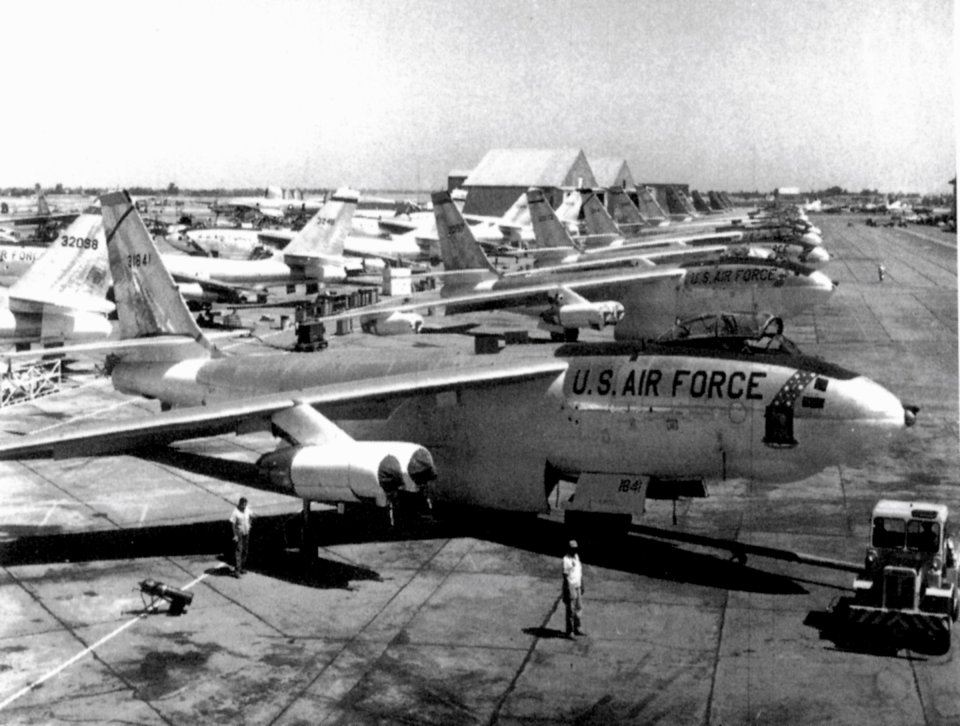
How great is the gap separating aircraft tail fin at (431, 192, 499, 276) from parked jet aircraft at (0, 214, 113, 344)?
14180mm

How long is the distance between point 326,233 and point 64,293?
83.9 feet

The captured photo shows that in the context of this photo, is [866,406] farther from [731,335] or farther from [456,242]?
[456,242]

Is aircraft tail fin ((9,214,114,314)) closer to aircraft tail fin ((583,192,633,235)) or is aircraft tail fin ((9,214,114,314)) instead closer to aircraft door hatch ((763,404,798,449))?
aircraft door hatch ((763,404,798,449))

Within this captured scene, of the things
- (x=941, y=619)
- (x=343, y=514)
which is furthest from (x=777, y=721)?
(x=343, y=514)

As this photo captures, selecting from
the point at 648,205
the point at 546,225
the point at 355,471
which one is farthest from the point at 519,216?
the point at 355,471

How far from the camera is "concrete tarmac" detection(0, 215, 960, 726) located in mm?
12508

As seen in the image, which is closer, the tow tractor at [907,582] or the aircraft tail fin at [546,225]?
the tow tractor at [907,582]

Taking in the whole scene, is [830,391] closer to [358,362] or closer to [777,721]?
[777,721]

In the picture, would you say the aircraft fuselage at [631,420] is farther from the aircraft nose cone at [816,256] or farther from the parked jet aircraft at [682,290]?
the aircraft nose cone at [816,256]

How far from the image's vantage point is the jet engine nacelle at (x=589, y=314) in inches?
1545

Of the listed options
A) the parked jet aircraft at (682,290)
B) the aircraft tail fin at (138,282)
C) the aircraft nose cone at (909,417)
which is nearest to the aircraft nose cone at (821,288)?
the parked jet aircraft at (682,290)

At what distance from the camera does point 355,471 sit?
16.7 m

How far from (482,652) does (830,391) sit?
7252 millimetres

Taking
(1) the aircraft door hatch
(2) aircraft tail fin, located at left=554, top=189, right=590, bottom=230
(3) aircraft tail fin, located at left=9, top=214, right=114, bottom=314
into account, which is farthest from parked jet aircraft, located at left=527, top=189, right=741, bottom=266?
(2) aircraft tail fin, located at left=554, top=189, right=590, bottom=230
